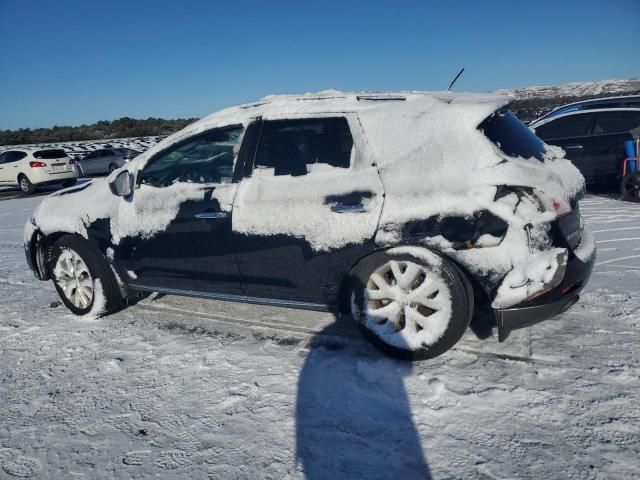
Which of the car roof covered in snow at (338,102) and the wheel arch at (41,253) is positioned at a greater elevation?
the car roof covered in snow at (338,102)

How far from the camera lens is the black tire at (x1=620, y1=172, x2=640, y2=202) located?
7487 millimetres

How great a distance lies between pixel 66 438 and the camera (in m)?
2.44

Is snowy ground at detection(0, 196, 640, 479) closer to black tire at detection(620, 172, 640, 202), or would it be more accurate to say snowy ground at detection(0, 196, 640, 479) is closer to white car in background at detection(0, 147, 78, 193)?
black tire at detection(620, 172, 640, 202)

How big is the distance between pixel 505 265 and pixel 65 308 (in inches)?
155

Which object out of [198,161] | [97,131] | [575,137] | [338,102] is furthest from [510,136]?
[97,131]

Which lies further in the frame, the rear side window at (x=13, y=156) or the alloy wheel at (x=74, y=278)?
the rear side window at (x=13, y=156)

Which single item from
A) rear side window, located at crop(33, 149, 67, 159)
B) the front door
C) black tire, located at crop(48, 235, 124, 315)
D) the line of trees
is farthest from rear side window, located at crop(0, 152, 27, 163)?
the line of trees

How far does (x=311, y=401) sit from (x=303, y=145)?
1662 mm

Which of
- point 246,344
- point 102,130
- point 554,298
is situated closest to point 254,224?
point 246,344

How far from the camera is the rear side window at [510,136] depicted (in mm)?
2830

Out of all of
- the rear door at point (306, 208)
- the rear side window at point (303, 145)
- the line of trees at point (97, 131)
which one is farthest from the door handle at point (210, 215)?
the line of trees at point (97, 131)

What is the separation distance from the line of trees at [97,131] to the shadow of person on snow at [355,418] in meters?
41.2

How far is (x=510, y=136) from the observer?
295 centimetres

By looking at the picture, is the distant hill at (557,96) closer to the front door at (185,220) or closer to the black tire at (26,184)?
the front door at (185,220)
